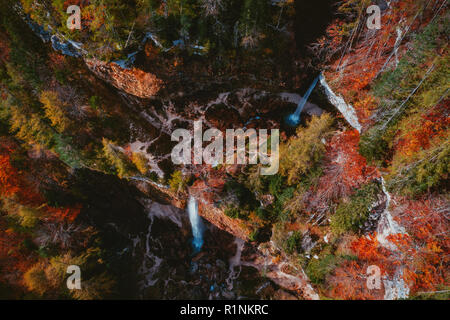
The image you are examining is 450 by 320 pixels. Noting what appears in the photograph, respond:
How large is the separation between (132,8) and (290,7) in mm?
13495

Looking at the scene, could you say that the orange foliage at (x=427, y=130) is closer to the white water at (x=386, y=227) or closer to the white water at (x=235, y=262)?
the white water at (x=386, y=227)

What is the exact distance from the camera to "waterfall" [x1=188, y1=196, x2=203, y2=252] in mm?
26542

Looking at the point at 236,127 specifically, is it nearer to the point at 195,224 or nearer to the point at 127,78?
the point at 127,78

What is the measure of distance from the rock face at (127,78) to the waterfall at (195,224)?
44.0 feet

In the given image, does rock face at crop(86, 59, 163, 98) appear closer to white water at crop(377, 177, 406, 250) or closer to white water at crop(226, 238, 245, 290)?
white water at crop(226, 238, 245, 290)

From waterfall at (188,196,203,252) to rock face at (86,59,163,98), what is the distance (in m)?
13.4

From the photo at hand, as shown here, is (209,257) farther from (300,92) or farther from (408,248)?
(300,92)

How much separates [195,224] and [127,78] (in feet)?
64.0

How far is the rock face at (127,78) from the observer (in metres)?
20.0

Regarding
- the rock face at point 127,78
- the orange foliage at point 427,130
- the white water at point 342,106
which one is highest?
the rock face at point 127,78

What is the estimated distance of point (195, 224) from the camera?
2895cm

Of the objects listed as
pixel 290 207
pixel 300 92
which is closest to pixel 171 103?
pixel 300 92

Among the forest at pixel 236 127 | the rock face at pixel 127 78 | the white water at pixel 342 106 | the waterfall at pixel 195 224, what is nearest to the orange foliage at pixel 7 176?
the forest at pixel 236 127

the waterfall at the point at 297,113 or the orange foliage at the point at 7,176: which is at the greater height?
the waterfall at the point at 297,113
